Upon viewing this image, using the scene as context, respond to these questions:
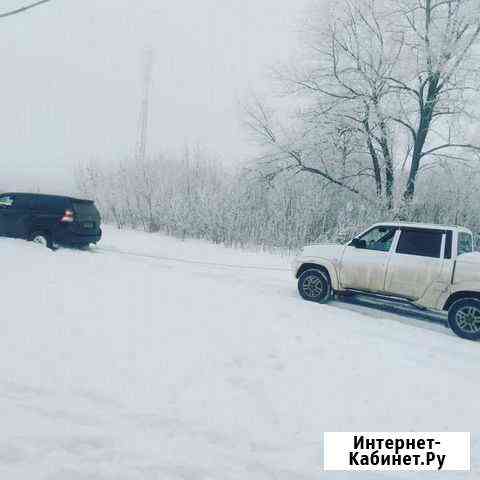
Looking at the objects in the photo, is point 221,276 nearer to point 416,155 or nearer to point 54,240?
point 54,240

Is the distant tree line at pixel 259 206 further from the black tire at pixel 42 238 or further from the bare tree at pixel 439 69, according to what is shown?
the black tire at pixel 42 238

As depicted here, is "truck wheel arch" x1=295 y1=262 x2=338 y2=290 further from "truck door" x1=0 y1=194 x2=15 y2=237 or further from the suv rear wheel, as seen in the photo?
"truck door" x1=0 y1=194 x2=15 y2=237

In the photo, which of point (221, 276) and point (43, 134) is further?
point (43, 134)

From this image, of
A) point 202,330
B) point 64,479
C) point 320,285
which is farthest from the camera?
point 320,285

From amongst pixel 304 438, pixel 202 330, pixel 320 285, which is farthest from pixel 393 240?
pixel 304 438

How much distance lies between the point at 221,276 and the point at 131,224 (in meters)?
11.1

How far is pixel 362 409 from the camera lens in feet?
14.0

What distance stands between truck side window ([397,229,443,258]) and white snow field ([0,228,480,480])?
134cm

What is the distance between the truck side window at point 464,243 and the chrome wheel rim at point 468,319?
994 mm

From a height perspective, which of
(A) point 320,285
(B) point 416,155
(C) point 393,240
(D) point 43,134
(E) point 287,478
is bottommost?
(E) point 287,478

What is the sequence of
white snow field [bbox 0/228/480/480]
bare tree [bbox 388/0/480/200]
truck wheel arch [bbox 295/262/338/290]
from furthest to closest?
bare tree [bbox 388/0/480/200], truck wheel arch [bbox 295/262/338/290], white snow field [bbox 0/228/480/480]

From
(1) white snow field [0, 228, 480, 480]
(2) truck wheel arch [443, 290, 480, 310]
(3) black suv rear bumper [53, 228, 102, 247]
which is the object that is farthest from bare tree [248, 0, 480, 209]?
(1) white snow field [0, 228, 480, 480]

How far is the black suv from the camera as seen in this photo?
1143 centimetres

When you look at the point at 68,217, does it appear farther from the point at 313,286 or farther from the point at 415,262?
the point at 415,262
